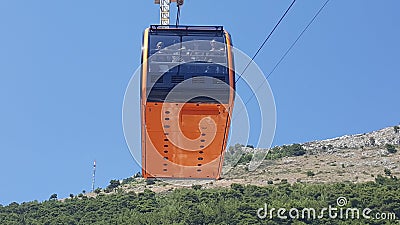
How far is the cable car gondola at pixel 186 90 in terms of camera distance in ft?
62.5

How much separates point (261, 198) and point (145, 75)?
6867cm

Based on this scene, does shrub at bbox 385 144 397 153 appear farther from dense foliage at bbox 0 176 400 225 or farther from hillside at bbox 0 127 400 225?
dense foliage at bbox 0 176 400 225

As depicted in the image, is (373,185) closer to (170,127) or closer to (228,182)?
(228,182)

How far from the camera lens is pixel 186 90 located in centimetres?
1900

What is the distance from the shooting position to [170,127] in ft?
65.9

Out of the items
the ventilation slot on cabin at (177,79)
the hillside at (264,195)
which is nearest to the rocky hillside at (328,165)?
the hillside at (264,195)

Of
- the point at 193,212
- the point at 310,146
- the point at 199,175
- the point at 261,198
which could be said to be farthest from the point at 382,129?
the point at 199,175

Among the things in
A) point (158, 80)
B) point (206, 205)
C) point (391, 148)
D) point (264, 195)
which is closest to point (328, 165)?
point (391, 148)

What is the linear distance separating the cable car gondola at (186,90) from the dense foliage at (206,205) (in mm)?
45262

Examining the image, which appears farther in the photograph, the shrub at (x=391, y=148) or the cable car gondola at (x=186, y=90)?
the shrub at (x=391, y=148)

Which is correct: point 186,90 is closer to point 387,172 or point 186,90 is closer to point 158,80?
point 158,80

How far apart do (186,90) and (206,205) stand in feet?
207

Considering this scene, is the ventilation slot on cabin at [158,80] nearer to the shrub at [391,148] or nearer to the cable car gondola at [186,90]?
the cable car gondola at [186,90]

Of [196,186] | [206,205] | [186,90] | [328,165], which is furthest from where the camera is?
[328,165]
